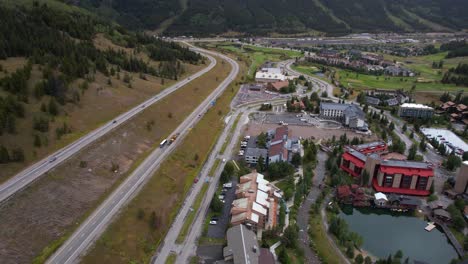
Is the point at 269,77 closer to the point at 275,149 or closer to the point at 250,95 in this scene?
the point at 250,95

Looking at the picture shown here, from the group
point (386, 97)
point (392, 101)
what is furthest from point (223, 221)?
point (386, 97)

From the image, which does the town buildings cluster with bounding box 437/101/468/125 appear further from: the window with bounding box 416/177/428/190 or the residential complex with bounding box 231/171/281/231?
the residential complex with bounding box 231/171/281/231

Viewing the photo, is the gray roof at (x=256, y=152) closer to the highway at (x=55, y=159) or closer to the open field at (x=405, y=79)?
the highway at (x=55, y=159)

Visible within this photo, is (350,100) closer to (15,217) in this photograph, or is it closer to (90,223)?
(90,223)

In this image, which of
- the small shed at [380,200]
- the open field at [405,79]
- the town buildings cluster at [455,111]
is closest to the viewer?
the small shed at [380,200]

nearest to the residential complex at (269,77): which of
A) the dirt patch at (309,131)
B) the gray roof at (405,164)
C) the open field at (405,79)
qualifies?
the open field at (405,79)

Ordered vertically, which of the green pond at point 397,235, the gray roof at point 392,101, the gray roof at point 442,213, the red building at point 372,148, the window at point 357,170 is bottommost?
the green pond at point 397,235
